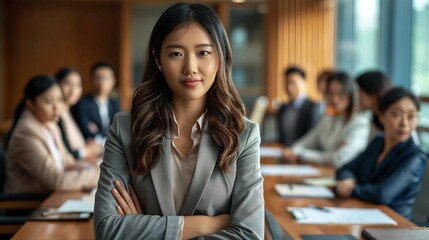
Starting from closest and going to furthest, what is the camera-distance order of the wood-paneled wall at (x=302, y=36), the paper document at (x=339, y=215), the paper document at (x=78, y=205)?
1. the paper document at (x=339, y=215)
2. the paper document at (x=78, y=205)
3. the wood-paneled wall at (x=302, y=36)

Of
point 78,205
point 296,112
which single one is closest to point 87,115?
point 296,112

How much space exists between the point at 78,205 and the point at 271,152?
2.48 m

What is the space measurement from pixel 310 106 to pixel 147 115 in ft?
13.7

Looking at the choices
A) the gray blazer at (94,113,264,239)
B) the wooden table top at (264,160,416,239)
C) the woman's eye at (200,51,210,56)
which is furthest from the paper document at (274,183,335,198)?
the woman's eye at (200,51,210,56)

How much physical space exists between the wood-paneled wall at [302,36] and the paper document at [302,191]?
4.71 m

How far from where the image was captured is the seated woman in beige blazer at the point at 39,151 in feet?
A: 10.6

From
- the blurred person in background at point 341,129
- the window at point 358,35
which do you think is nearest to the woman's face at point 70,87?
the blurred person in background at point 341,129

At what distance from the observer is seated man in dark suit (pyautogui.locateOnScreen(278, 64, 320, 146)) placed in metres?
5.75

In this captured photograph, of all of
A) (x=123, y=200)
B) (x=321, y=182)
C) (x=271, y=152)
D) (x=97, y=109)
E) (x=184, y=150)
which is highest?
(x=184, y=150)

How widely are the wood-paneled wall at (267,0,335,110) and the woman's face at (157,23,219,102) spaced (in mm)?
6283

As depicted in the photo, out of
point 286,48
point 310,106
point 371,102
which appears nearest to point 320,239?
point 371,102

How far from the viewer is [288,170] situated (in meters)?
3.92

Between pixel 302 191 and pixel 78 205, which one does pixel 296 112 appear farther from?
pixel 78 205

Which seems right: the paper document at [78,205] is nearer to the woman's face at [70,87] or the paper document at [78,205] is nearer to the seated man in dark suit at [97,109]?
the woman's face at [70,87]
